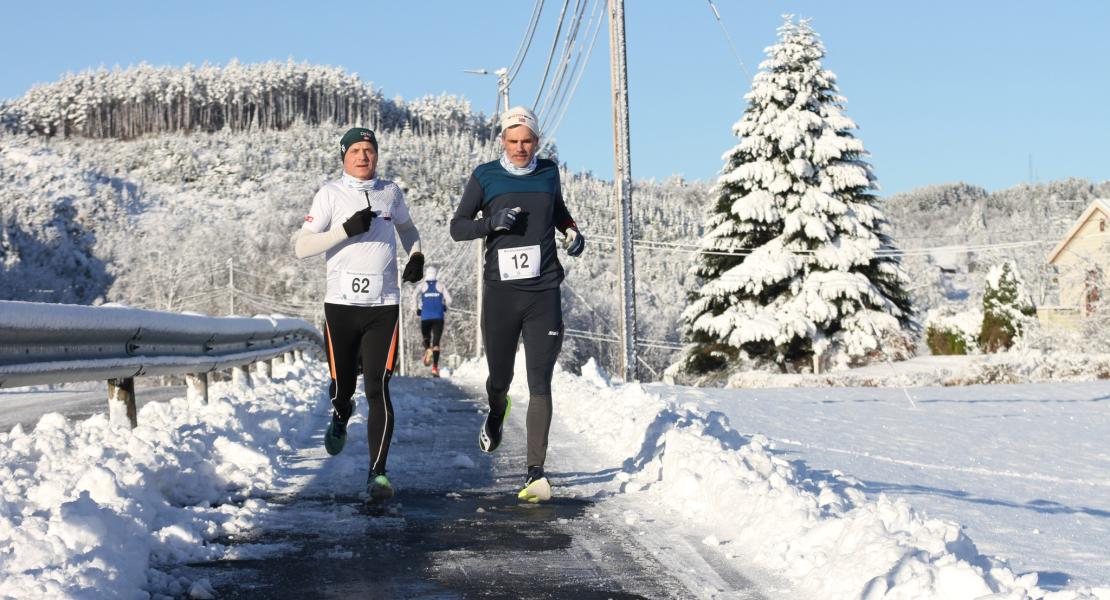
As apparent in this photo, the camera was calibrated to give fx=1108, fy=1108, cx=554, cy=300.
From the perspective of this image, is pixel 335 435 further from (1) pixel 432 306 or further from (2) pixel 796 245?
(2) pixel 796 245

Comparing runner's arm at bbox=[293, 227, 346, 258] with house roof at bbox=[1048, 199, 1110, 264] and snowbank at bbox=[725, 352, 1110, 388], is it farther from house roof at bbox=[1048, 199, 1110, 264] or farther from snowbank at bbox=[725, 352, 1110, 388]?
house roof at bbox=[1048, 199, 1110, 264]

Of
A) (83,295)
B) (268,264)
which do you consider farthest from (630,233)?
(83,295)

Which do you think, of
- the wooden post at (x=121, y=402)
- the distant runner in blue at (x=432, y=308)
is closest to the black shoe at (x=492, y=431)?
the wooden post at (x=121, y=402)

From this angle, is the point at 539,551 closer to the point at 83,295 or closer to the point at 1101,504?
the point at 1101,504

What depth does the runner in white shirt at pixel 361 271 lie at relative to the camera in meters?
6.72

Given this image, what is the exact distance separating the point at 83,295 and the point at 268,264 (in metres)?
28.3

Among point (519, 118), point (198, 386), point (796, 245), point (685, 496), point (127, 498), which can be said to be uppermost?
point (796, 245)

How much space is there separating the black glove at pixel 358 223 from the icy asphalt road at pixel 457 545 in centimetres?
154

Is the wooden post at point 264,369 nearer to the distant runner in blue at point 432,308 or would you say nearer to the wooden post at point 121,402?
the wooden post at point 121,402

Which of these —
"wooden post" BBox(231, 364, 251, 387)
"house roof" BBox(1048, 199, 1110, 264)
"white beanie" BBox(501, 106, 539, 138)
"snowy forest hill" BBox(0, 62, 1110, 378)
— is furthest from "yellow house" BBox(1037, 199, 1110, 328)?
"white beanie" BBox(501, 106, 539, 138)

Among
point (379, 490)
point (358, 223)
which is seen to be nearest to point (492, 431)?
point (379, 490)

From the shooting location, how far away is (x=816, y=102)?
1463 inches

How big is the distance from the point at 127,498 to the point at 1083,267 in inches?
1955

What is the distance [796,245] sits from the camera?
35781 millimetres
